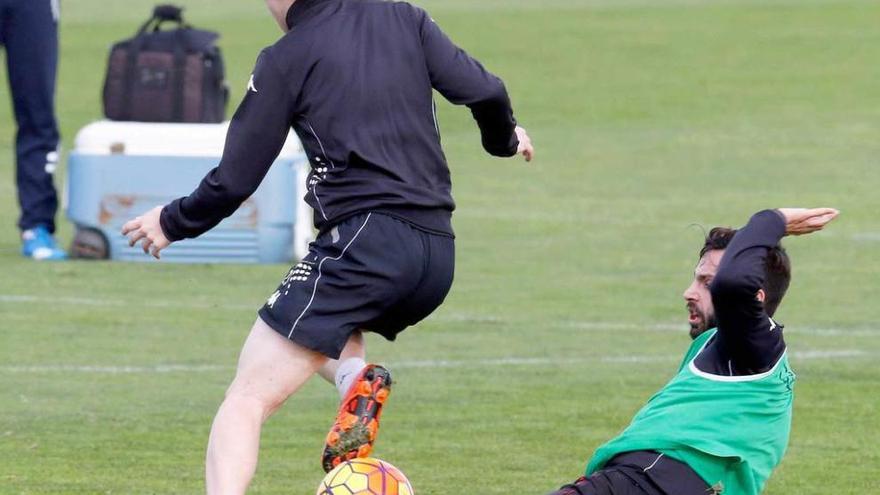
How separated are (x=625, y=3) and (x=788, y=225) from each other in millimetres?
28116

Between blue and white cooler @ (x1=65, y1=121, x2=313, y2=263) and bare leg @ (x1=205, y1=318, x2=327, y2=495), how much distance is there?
6703mm

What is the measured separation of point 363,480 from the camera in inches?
237

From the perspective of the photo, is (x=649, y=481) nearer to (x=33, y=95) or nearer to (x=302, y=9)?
(x=302, y=9)

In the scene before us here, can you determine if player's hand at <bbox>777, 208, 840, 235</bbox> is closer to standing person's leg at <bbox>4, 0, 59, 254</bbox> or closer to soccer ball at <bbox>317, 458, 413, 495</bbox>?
soccer ball at <bbox>317, 458, 413, 495</bbox>

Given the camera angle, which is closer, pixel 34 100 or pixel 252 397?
pixel 252 397

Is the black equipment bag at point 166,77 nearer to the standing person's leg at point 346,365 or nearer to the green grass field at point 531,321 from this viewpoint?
the green grass field at point 531,321

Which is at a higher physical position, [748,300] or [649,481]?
[748,300]

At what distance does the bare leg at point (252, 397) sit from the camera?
5.81 meters

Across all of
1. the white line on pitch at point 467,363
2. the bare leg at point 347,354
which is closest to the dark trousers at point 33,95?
the white line on pitch at point 467,363

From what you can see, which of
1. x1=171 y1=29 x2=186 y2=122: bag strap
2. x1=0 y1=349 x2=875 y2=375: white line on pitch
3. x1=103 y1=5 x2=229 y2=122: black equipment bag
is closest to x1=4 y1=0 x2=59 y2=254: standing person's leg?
x1=103 y1=5 x2=229 y2=122: black equipment bag

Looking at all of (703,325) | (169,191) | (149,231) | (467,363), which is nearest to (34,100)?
(169,191)

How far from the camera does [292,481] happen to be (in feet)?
24.4

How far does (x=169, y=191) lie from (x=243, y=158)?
6807 millimetres

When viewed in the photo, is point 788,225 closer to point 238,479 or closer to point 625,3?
point 238,479
